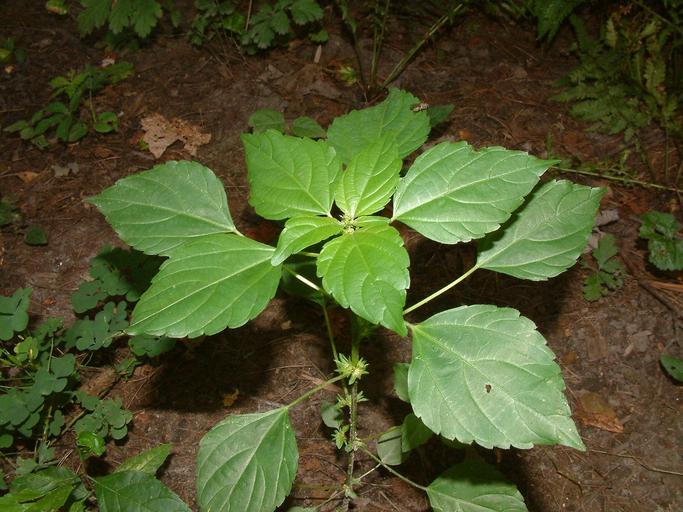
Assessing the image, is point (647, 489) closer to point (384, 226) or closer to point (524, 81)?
point (384, 226)

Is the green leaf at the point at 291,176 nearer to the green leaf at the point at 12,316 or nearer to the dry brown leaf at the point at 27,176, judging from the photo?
the green leaf at the point at 12,316

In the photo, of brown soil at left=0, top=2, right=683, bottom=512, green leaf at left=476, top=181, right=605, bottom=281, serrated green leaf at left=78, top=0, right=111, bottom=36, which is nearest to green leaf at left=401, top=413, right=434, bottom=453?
brown soil at left=0, top=2, right=683, bottom=512

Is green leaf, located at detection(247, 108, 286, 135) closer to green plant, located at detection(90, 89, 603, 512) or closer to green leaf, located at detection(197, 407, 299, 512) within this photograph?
green plant, located at detection(90, 89, 603, 512)

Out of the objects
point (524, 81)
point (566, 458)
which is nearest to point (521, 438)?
point (566, 458)

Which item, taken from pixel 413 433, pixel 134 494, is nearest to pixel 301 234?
A: pixel 413 433

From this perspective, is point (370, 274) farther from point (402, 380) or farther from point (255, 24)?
point (255, 24)

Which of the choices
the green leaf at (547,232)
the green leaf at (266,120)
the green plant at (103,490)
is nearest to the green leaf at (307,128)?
the green leaf at (266,120)
